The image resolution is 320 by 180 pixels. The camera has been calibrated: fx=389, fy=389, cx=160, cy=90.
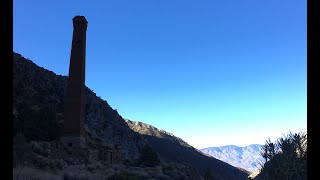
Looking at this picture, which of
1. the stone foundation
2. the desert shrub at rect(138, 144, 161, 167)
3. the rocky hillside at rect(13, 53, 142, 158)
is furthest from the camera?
the rocky hillside at rect(13, 53, 142, 158)

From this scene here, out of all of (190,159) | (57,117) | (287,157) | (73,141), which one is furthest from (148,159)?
(190,159)

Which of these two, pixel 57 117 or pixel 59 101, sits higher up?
pixel 59 101

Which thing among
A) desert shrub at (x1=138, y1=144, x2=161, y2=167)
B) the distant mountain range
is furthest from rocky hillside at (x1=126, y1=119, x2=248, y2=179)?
desert shrub at (x1=138, y1=144, x2=161, y2=167)

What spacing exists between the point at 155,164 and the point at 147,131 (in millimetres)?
123668

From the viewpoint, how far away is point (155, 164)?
50625 mm

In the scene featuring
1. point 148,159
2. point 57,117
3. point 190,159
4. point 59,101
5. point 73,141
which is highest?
point 59,101

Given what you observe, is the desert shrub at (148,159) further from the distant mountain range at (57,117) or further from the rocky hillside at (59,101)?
the rocky hillside at (59,101)

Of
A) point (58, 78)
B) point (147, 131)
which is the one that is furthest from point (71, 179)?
point (147, 131)

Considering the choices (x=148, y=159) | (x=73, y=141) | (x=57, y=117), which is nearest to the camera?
(x=73, y=141)

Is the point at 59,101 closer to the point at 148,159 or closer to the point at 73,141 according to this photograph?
the point at 148,159

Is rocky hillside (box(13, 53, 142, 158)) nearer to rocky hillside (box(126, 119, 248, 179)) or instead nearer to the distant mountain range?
the distant mountain range

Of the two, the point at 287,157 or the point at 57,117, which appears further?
the point at 57,117

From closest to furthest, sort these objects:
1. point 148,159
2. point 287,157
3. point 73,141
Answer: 1. point 287,157
2. point 73,141
3. point 148,159
